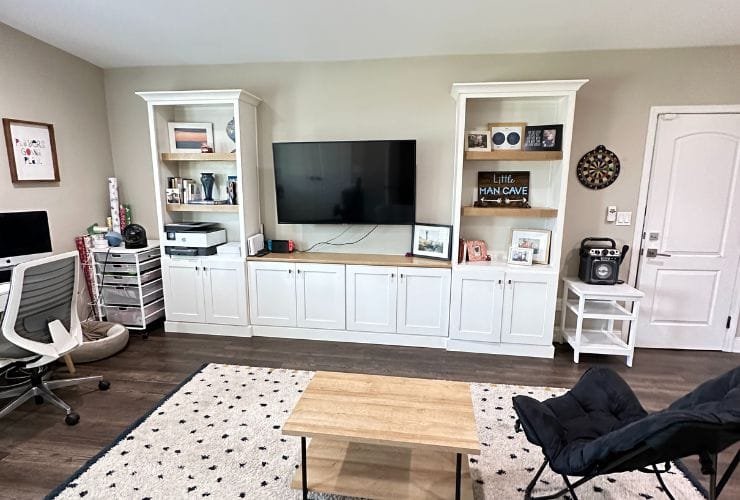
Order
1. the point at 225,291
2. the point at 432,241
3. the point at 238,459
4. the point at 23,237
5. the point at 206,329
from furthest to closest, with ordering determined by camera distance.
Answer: the point at 206,329 < the point at 225,291 < the point at 432,241 < the point at 23,237 < the point at 238,459

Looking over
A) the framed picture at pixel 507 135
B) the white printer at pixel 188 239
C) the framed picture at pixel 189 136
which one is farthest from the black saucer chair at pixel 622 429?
the framed picture at pixel 189 136

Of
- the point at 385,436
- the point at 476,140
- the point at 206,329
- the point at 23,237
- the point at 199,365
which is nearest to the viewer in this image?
the point at 385,436

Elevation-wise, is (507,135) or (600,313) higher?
(507,135)

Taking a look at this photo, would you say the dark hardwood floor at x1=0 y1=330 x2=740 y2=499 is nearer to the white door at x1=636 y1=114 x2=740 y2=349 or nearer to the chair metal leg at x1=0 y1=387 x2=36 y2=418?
the chair metal leg at x1=0 y1=387 x2=36 y2=418

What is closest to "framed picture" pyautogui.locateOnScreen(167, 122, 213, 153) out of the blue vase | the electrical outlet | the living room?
the living room

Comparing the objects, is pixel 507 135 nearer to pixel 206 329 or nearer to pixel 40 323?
pixel 206 329

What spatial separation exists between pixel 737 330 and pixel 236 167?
4.91 m

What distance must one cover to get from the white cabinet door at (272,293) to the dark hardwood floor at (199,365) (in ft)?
0.74

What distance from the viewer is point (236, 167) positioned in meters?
3.76

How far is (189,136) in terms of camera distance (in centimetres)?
383

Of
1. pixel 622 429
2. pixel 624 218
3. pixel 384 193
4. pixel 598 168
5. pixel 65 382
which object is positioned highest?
pixel 598 168

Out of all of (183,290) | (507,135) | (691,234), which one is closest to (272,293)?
(183,290)

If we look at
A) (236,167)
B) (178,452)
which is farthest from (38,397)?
(236,167)

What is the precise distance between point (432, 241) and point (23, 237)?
3.35m
